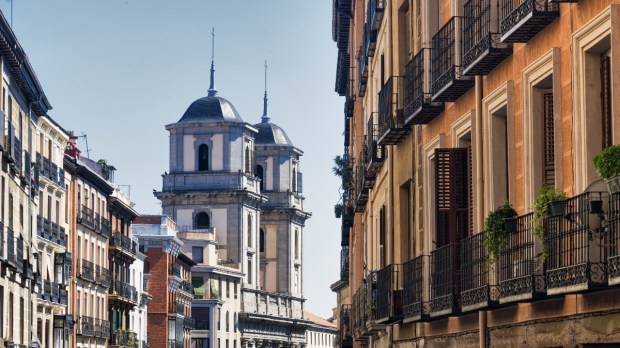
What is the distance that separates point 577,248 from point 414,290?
30.9 feet

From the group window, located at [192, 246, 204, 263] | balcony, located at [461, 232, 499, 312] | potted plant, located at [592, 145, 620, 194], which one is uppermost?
window, located at [192, 246, 204, 263]

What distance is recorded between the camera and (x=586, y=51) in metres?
14.6

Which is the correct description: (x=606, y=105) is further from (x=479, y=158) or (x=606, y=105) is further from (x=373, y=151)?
(x=373, y=151)

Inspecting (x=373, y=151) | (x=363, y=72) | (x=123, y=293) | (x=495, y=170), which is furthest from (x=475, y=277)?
(x=123, y=293)

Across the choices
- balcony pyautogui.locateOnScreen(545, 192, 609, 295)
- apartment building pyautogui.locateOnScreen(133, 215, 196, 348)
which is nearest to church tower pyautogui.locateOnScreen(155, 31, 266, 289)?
apartment building pyautogui.locateOnScreen(133, 215, 196, 348)

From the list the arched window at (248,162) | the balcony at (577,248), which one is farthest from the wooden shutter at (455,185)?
the arched window at (248,162)

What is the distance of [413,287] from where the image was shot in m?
23.0

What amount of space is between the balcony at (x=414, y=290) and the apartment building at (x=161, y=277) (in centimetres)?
9185

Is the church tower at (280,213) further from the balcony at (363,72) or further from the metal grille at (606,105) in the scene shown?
the metal grille at (606,105)

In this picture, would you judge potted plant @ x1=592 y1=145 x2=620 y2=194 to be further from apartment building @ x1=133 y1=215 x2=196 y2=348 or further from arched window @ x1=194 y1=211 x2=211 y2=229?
arched window @ x1=194 y1=211 x2=211 y2=229

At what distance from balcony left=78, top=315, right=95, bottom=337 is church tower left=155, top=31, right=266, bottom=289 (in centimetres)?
6324

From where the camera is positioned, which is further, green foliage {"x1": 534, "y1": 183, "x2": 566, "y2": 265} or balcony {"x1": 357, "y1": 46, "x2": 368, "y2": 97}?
balcony {"x1": 357, "y1": 46, "x2": 368, "y2": 97}

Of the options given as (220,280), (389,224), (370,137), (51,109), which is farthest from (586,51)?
(220,280)

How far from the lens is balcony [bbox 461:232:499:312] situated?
17.6 m
